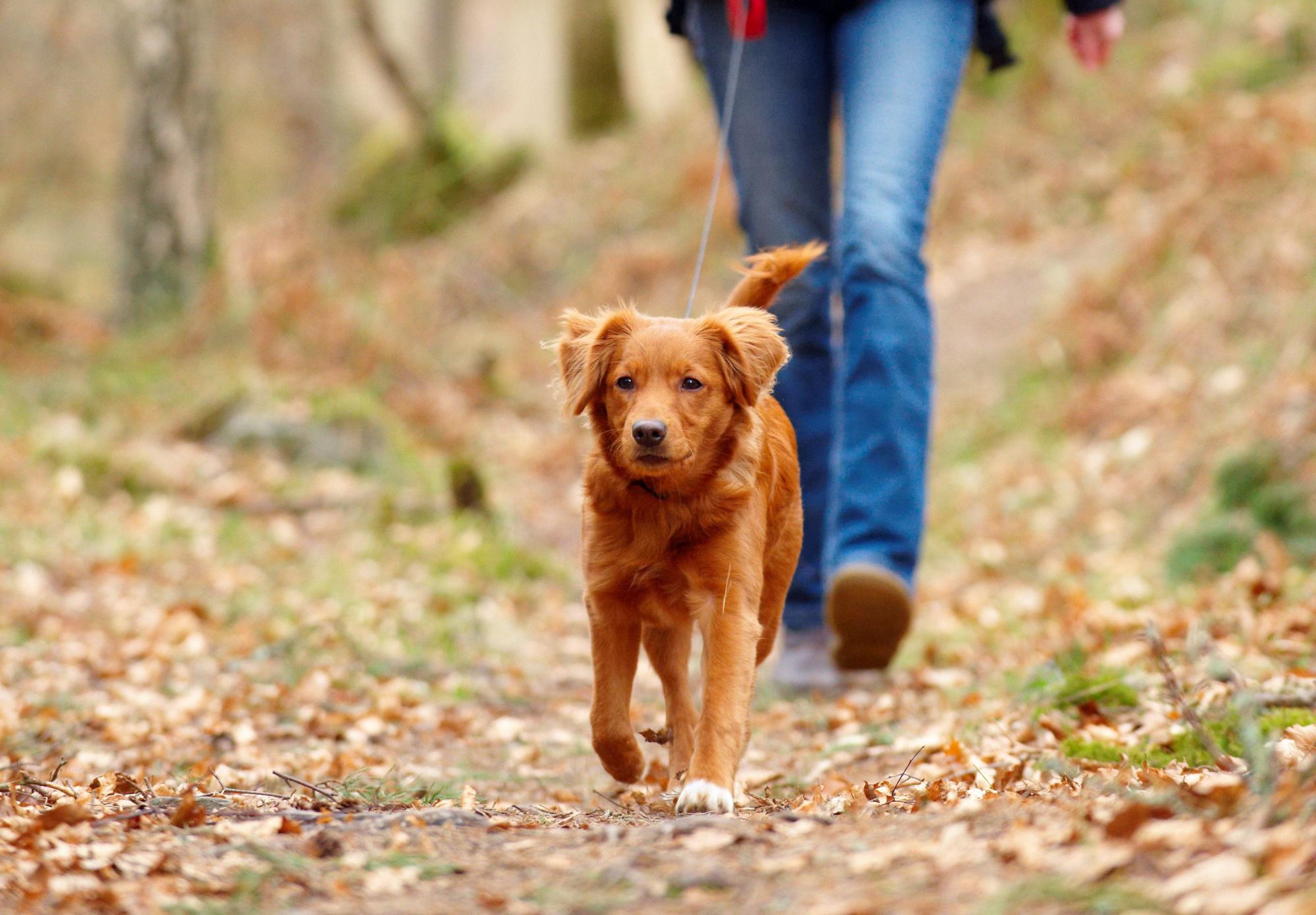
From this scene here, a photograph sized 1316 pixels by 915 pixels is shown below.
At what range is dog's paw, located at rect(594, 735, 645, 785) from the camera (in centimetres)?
303

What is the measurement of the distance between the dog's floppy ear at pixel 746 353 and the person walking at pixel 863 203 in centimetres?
84

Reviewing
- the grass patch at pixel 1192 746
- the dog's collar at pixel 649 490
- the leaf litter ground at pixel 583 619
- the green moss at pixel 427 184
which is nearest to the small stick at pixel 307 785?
the leaf litter ground at pixel 583 619

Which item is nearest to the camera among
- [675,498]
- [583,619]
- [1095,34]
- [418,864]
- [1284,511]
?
[418,864]

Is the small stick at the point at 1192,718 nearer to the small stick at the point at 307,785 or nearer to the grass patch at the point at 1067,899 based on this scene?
the grass patch at the point at 1067,899

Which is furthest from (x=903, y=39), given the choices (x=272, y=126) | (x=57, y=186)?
(x=272, y=126)

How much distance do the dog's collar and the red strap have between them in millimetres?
1687

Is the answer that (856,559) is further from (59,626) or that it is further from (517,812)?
(59,626)

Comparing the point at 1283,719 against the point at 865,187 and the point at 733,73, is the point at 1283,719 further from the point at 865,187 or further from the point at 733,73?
the point at 733,73

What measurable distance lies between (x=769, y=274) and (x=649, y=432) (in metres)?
0.84

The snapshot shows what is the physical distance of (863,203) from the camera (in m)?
3.84

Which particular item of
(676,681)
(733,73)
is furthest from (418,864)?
(733,73)

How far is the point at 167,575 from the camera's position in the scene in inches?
232

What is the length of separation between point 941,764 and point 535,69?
49.5ft

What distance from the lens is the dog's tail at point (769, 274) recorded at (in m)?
3.44
